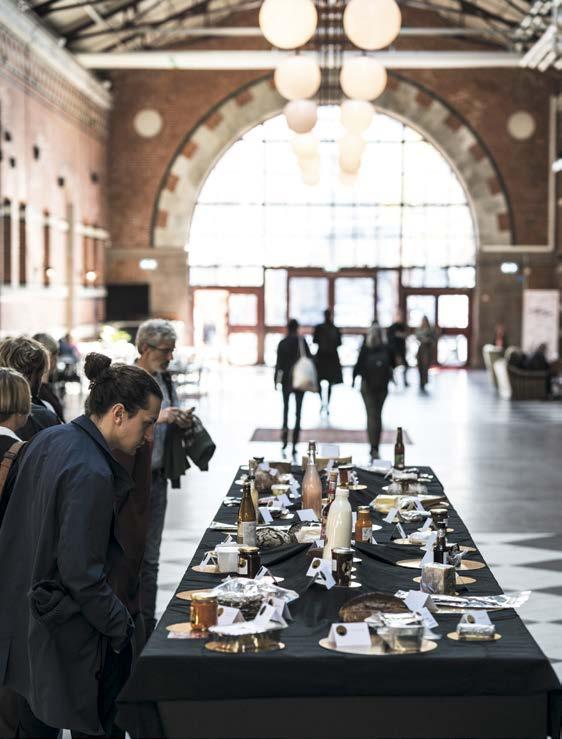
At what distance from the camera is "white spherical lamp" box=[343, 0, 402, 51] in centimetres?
680

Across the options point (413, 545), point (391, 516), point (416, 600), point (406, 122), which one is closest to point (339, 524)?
point (413, 545)

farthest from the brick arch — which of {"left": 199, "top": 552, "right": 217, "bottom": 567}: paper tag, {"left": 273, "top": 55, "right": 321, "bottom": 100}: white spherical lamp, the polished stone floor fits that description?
{"left": 199, "top": 552, "right": 217, "bottom": 567}: paper tag

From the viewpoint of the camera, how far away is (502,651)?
128 inches

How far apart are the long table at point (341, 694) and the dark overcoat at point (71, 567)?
134 mm

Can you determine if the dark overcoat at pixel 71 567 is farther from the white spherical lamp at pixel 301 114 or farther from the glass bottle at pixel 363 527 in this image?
the white spherical lamp at pixel 301 114

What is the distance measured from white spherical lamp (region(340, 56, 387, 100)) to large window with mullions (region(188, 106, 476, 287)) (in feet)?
64.0

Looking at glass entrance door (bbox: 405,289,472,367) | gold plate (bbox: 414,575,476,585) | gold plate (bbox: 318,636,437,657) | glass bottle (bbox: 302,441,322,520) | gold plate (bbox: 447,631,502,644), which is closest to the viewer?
gold plate (bbox: 318,636,437,657)

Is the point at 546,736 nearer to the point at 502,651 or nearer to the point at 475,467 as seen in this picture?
the point at 502,651

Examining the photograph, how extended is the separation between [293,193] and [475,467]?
17555 mm

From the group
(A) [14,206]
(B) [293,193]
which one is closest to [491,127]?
(B) [293,193]

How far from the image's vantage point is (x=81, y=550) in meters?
3.10

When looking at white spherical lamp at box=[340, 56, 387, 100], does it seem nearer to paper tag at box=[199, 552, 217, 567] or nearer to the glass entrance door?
paper tag at box=[199, 552, 217, 567]

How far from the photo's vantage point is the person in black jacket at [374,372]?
12094 millimetres

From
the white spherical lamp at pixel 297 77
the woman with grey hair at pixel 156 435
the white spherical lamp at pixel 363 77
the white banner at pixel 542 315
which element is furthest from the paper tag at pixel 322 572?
the white banner at pixel 542 315
